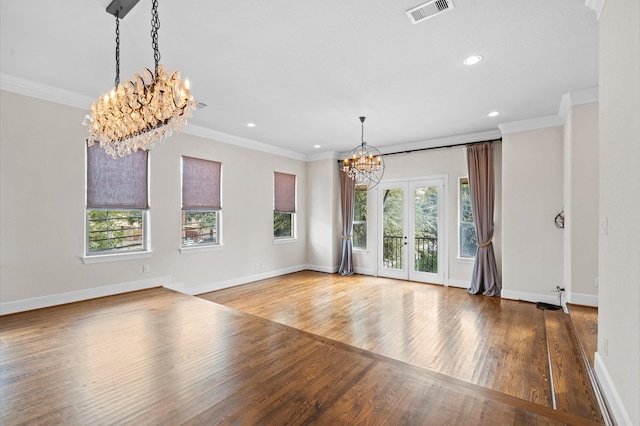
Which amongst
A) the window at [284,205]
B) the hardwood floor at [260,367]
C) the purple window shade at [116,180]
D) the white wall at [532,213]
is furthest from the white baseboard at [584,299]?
the purple window shade at [116,180]

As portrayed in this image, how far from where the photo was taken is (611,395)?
183 cm

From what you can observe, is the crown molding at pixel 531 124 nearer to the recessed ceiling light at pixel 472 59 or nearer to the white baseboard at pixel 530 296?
the recessed ceiling light at pixel 472 59

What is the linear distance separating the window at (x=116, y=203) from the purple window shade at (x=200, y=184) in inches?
27.5

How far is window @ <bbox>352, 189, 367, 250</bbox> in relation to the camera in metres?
7.43

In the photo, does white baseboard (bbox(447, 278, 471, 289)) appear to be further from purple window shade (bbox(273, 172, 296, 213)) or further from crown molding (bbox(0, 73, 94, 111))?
crown molding (bbox(0, 73, 94, 111))

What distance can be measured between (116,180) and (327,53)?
3543 mm

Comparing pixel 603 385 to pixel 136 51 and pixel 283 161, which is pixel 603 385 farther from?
pixel 283 161

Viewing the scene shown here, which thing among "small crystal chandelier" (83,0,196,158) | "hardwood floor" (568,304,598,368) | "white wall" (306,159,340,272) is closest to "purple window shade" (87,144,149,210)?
"small crystal chandelier" (83,0,196,158)

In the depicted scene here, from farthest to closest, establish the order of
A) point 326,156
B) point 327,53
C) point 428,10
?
point 326,156
point 327,53
point 428,10

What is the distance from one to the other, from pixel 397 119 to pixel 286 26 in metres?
2.91

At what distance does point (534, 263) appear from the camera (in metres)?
4.98

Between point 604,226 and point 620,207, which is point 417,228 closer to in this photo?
point 604,226

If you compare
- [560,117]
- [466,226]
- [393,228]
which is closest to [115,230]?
[393,228]

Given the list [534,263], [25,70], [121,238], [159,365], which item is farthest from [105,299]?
[534,263]
